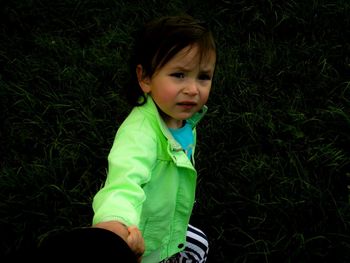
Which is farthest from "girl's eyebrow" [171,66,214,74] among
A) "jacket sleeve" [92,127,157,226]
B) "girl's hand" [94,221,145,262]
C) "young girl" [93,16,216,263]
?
"girl's hand" [94,221,145,262]

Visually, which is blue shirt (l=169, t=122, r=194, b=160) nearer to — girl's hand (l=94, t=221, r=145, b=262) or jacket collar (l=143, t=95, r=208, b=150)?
jacket collar (l=143, t=95, r=208, b=150)

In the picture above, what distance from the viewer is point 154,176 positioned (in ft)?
4.66

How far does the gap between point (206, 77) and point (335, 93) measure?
5.72 feet

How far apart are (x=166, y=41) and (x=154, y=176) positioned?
0.49m

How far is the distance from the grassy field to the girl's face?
38.7 inches

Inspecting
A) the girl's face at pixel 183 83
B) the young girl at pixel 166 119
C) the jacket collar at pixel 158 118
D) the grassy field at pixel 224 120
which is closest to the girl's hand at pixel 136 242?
the young girl at pixel 166 119

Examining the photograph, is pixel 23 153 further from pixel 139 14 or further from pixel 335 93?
pixel 335 93

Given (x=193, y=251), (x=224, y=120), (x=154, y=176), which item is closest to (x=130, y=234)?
(x=154, y=176)

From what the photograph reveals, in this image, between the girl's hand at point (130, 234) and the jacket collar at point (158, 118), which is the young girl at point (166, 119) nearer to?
the jacket collar at point (158, 118)

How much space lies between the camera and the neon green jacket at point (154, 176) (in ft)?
3.93

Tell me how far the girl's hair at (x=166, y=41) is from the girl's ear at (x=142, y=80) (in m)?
0.02

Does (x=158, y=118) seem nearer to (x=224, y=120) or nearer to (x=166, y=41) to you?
(x=166, y=41)

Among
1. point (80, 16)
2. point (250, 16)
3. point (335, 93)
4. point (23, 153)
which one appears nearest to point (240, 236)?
point (335, 93)

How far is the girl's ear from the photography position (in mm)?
1576
